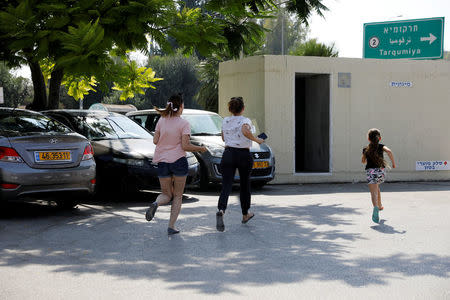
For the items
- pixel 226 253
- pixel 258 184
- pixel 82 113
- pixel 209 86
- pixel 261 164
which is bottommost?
pixel 258 184

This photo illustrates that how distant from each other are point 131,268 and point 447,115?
44.7 ft

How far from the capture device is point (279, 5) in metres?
11.0

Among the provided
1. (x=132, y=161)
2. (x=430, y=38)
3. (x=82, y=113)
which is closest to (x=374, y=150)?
(x=132, y=161)

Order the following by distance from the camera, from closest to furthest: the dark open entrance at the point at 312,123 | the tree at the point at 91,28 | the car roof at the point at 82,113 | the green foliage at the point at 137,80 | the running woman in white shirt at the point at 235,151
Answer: the running woman in white shirt at the point at 235,151 < the tree at the point at 91,28 < the car roof at the point at 82,113 < the green foliage at the point at 137,80 < the dark open entrance at the point at 312,123

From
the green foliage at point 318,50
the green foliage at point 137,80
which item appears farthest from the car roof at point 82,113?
the green foliage at point 318,50

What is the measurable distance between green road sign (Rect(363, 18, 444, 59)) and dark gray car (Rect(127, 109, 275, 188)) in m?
8.03

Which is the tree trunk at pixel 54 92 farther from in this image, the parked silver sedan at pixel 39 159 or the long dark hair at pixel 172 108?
the long dark hair at pixel 172 108

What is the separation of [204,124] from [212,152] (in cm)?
144

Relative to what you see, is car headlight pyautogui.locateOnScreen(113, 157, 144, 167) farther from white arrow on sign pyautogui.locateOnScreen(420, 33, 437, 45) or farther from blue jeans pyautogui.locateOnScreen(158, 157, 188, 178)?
white arrow on sign pyautogui.locateOnScreen(420, 33, 437, 45)

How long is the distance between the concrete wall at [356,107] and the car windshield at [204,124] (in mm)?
1882

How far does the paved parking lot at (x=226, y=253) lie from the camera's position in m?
4.94

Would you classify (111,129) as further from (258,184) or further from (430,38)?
(430,38)

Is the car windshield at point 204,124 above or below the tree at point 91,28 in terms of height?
below

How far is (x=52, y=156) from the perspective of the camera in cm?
858
